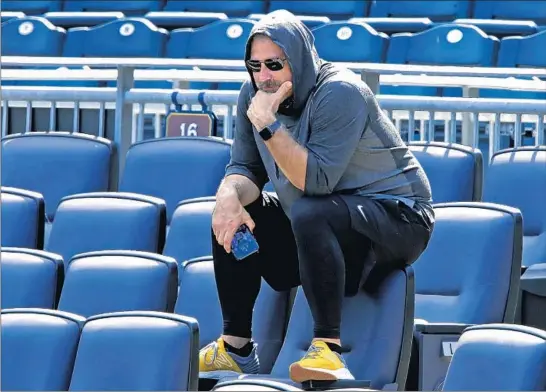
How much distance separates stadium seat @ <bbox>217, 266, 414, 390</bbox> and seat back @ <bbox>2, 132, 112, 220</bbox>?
1.34 metres

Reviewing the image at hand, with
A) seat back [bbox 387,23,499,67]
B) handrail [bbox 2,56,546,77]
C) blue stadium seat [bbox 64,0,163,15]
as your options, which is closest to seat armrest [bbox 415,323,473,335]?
handrail [bbox 2,56,546,77]

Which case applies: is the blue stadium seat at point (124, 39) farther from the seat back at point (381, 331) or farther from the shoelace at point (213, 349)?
the seat back at point (381, 331)

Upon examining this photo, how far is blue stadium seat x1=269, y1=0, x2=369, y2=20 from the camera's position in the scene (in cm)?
600

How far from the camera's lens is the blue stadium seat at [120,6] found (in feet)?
21.1

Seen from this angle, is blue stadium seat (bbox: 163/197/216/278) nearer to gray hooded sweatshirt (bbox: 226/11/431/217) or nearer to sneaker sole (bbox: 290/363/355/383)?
gray hooded sweatshirt (bbox: 226/11/431/217)

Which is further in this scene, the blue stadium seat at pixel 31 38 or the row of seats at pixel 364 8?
the blue stadium seat at pixel 31 38

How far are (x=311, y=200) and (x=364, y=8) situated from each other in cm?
349

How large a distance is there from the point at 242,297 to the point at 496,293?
0.55m

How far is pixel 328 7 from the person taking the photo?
19.7ft

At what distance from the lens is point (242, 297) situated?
2850 millimetres

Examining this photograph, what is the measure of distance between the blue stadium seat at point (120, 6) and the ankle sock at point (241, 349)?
3.79 metres

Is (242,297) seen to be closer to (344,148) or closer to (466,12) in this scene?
(344,148)

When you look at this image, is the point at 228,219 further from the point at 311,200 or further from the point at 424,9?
the point at 424,9

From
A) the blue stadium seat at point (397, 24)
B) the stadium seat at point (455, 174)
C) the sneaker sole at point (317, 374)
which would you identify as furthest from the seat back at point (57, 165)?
the blue stadium seat at point (397, 24)
